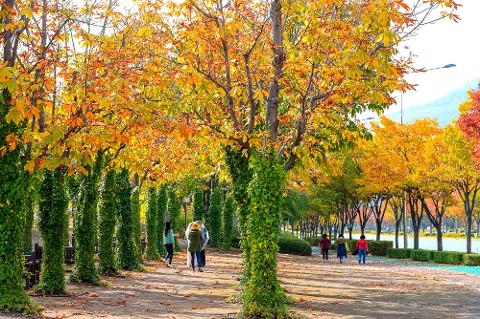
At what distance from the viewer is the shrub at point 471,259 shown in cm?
3388

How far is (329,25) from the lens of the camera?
11.2 metres

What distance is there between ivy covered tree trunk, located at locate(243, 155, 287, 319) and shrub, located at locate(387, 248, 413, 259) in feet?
108

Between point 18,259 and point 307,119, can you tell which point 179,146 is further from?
point 18,259

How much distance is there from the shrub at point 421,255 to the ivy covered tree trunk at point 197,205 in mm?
15002

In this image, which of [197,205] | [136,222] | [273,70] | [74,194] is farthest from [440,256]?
[273,70]

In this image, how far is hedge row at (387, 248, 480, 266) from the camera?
34281 millimetres

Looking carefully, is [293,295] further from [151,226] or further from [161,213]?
[161,213]

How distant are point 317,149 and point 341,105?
130 centimetres

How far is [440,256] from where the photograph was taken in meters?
37.9

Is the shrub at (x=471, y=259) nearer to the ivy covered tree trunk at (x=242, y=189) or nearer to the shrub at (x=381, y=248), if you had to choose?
the shrub at (x=381, y=248)

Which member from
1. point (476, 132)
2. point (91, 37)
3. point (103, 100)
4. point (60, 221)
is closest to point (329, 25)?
point (103, 100)

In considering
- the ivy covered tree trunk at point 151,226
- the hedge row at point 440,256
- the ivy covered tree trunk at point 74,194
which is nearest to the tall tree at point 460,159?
the hedge row at point 440,256

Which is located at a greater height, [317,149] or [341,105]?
[341,105]

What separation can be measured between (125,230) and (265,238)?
41.7ft
